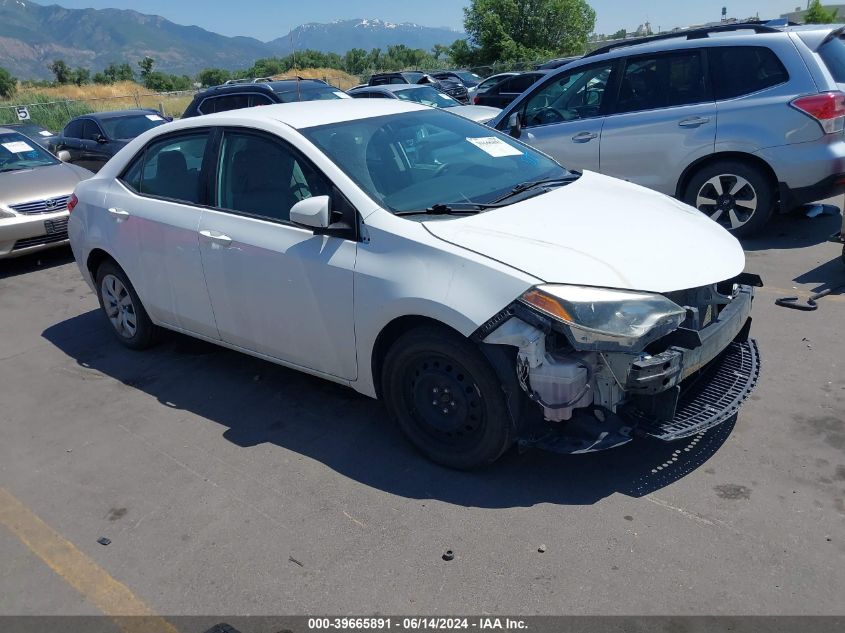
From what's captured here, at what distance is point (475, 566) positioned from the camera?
116 inches

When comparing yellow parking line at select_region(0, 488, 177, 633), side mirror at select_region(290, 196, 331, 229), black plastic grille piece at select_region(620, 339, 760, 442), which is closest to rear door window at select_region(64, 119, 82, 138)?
yellow parking line at select_region(0, 488, 177, 633)

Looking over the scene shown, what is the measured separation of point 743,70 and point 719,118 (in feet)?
1.67

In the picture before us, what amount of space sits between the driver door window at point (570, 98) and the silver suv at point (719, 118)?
0.01 metres

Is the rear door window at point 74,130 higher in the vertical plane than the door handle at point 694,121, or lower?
lower

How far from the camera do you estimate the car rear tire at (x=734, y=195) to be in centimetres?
665

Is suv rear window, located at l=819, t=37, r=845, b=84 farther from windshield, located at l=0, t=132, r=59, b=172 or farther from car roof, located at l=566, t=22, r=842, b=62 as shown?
windshield, located at l=0, t=132, r=59, b=172

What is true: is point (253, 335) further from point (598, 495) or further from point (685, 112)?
point (685, 112)

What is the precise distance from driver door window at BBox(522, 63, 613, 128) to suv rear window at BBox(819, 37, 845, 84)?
1.95 m

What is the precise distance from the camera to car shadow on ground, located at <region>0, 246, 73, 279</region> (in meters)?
8.68

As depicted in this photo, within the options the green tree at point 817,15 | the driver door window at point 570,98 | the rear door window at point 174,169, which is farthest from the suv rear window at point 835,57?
the green tree at point 817,15

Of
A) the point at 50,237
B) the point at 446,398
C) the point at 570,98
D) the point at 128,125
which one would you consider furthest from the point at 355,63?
the point at 446,398

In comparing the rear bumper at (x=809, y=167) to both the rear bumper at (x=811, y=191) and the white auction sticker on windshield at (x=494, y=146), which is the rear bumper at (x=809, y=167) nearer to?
the rear bumper at (x=811, y=191)

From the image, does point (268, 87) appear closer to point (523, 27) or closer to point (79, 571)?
point (79, 571)

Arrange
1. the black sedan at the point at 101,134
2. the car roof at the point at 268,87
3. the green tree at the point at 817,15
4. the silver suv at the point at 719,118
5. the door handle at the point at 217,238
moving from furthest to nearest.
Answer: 1. the green tree at the point at 817,15
2. the black sedan at the point at 101,134
3. the car roof at the point at 268,87
4. the silver suv at the point at 719,118
5. the door handle at the point at 217,238
